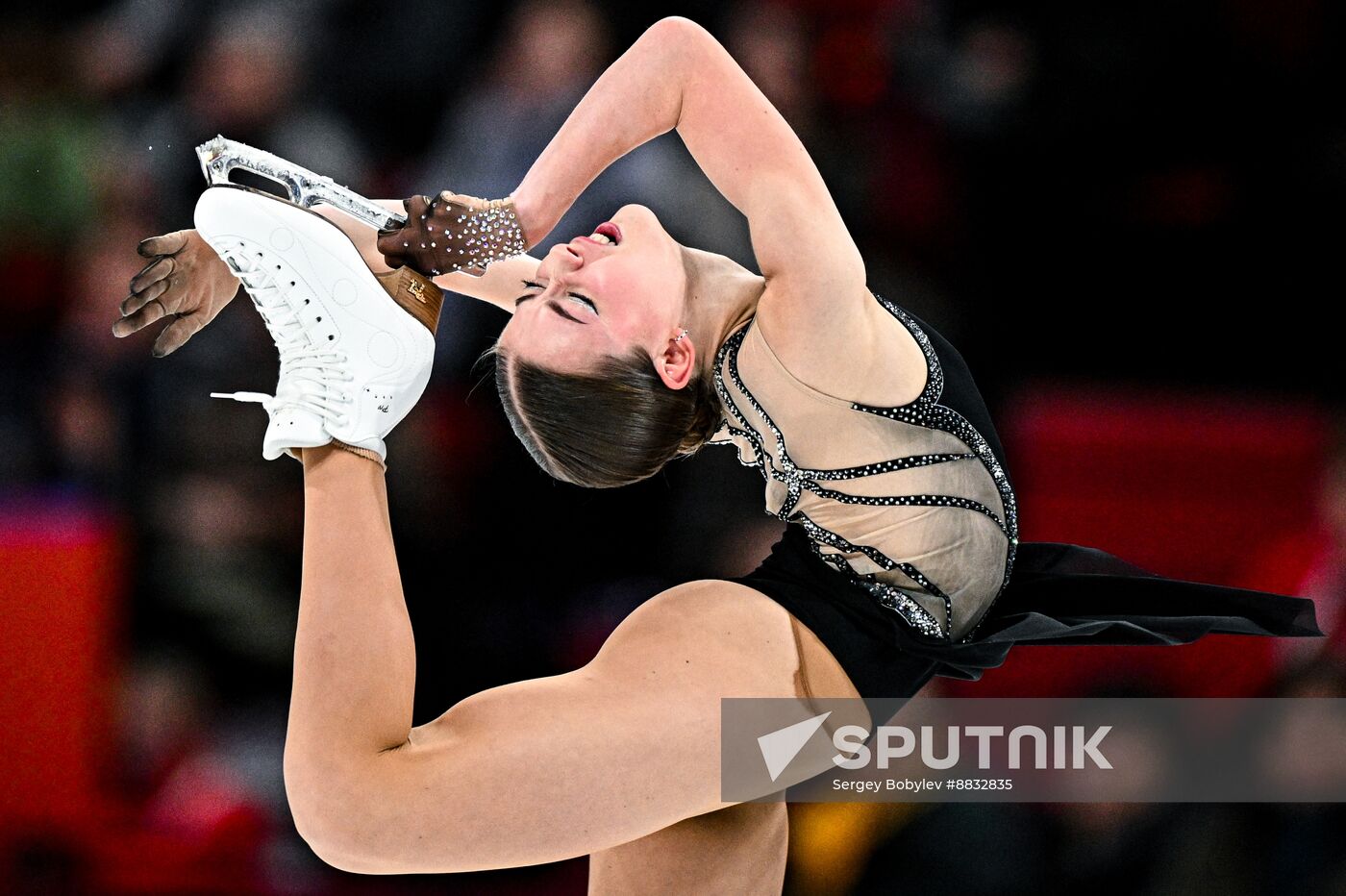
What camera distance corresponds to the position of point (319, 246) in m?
2.08

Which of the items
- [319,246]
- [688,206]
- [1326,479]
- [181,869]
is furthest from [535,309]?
[1326,479]

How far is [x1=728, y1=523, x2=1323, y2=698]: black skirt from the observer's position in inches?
82.6

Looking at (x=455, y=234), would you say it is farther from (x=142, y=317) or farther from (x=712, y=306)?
(x=142, y=317)

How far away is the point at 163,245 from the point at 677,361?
90 centimetres

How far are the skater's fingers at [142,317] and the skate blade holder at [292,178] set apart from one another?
0.76ft

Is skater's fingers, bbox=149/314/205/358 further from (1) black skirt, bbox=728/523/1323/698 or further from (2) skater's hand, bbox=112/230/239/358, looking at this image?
(1) black skirt, bbox=728/523/1323/698

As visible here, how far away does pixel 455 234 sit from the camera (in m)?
2.05

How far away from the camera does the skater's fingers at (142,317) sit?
7.00ft

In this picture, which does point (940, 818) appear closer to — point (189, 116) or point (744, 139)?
point (744, 139)

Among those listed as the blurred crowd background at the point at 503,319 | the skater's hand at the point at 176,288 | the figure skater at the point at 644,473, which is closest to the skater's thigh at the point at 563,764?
the figure skater at the point at 644,473

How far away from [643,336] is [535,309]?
189 mm

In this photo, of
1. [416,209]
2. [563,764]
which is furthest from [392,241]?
[563,764]
